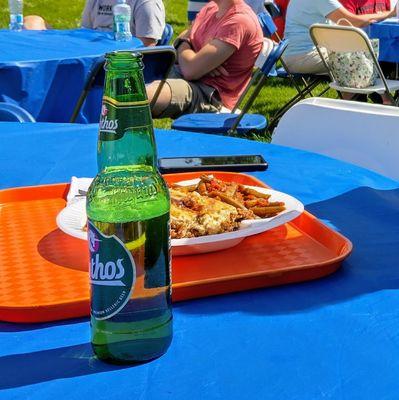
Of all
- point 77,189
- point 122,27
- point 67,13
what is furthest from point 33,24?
point 67,13

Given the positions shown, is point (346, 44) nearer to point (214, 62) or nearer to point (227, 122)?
point (214, 62)

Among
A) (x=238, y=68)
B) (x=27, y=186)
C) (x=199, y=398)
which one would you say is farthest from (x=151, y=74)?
(x=199, y=398)

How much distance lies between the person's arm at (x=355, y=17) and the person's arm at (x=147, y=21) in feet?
5.10

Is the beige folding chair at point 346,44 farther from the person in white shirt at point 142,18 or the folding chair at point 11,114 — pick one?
the folding chair at point 11,114

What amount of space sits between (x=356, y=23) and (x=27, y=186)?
529 centimetres

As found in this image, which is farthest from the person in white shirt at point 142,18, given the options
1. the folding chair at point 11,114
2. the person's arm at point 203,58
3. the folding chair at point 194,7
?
the folding chair at point 194,7

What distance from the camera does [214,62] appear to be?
4195mm

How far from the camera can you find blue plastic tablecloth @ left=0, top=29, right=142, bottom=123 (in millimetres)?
3330

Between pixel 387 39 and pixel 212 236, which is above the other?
pixel 212 236

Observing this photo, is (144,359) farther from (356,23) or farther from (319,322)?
(356,23)

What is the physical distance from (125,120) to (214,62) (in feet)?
11.2

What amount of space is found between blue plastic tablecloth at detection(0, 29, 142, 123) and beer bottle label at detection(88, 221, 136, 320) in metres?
2.68

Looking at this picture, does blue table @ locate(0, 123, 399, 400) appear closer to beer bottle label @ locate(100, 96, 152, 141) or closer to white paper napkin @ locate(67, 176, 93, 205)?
beer bottle label @ locate(100, 96, 152, 141)

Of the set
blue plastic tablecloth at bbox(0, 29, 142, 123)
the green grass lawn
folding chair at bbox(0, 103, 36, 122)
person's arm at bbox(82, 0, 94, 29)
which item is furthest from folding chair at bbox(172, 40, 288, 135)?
the green grass lawn
